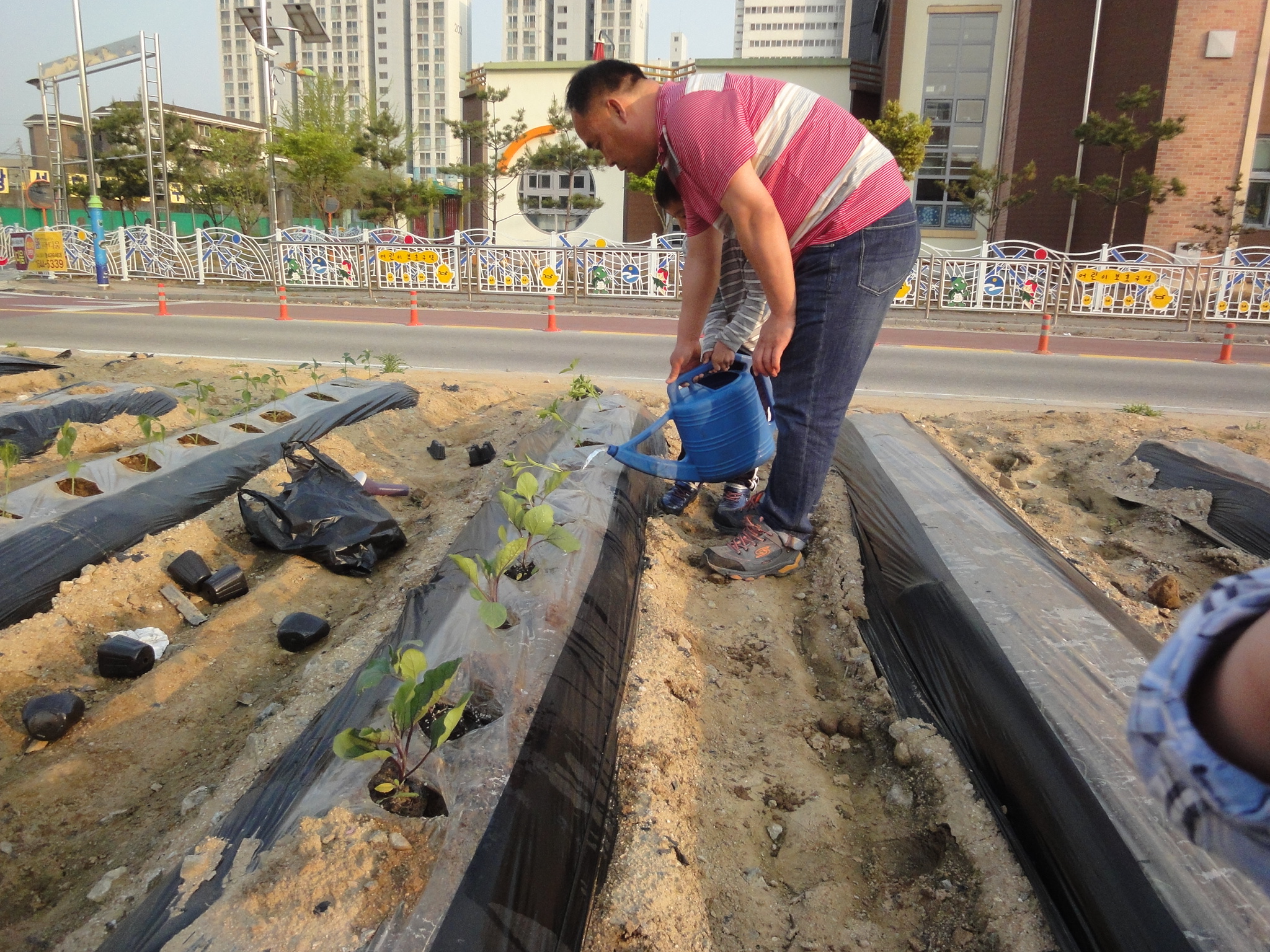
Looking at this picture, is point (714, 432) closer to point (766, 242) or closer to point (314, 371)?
point (766, 242)

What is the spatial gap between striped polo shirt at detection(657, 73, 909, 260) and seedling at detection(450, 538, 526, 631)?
1.21m

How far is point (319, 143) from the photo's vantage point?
23.3 m

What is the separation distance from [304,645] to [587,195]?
30398 mm

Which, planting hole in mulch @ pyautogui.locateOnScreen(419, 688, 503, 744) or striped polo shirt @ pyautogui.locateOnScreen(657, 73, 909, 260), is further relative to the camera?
striped polo shirt @ pyautogui.locateOnScreen(657, 73, 909, 260)

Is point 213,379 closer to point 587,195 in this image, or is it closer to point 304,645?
point 304,645

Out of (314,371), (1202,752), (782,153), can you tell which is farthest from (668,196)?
(314,371)

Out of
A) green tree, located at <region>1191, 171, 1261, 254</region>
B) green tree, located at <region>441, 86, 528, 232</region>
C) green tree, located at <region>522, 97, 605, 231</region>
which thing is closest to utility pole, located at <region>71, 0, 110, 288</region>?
green tree, located at <region>441, 86, 528, 232</region>

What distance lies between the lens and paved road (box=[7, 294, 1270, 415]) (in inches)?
299

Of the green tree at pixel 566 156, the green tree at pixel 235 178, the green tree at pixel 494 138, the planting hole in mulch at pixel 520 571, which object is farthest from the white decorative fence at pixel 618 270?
the planting hole in mulch at pixel 520 571

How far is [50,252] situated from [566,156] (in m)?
15.2

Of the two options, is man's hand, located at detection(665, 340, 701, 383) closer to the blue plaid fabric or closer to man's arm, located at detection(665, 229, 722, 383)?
man's arm, located at detection(665, 229, 722, 383)

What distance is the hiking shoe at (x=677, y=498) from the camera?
347 centimetres

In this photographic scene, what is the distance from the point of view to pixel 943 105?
23.7 metres

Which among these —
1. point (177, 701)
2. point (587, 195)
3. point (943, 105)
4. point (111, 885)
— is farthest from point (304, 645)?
point (587, 195)
